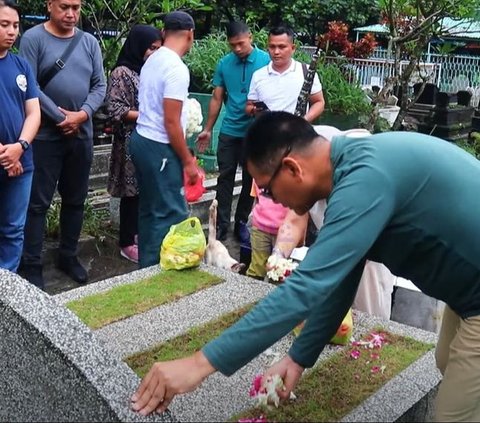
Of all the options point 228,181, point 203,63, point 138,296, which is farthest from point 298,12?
point 138,296

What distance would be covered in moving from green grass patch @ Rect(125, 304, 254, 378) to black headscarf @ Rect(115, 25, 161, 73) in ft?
7.89

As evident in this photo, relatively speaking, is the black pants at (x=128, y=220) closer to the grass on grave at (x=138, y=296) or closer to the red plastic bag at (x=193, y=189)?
the red plastic bag at (x=193, y=189)

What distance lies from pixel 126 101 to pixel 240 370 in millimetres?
2707

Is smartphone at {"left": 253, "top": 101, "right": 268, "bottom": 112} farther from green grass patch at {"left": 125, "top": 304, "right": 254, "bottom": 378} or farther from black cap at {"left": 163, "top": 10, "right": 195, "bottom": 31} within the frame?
green grass patch at {"left": 125, "top": 304, "right": 254, "bottom": 378}

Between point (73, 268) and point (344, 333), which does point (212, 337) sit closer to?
point (344, 333)

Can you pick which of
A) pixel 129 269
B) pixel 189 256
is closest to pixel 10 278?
pixel 189 256

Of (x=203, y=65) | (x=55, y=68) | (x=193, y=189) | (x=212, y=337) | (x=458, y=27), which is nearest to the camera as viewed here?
(x=212, y=337)

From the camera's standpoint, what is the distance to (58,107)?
4.55 m

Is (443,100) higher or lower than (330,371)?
higher

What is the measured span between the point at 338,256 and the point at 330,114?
7.99 metres

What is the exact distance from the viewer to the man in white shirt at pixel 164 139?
4.33m

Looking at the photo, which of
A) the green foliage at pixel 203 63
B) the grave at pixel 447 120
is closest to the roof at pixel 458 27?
the grave at pixel 447 120

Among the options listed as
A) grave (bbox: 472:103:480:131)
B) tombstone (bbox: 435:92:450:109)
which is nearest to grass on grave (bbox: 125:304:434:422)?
tombstone (bbox: 435:92:450:109)

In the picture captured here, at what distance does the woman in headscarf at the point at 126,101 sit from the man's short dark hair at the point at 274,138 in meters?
3.11
